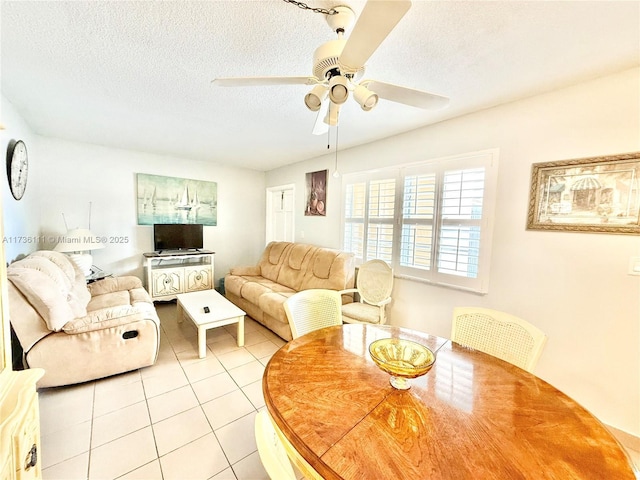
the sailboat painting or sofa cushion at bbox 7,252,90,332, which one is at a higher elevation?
the sailboat painting

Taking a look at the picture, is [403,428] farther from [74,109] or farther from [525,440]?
[74,109]

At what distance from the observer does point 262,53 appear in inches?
59.6

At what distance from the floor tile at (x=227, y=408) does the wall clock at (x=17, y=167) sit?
8.47 feet

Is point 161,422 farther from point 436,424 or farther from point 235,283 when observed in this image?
point 235,283

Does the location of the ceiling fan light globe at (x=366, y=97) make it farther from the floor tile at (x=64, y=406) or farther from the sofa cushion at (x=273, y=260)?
the sofa cushion at (x=273, y=260)

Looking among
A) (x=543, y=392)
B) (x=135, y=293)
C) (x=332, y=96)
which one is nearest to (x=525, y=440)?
(x=543, y=392)

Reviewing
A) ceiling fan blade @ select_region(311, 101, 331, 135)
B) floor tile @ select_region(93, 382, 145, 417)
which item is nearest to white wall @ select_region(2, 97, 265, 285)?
floor tile @ select_region(93, 382, 145, 417)

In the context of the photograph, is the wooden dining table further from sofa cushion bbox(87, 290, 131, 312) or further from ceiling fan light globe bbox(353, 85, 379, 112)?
sofa cushion bbox(87, 290, 131, 312)

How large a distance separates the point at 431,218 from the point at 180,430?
8.69ft

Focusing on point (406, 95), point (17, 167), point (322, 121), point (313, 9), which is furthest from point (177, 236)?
point (406, 95)

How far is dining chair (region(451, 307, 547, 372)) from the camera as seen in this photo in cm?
131

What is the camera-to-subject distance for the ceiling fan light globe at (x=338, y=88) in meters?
1.06

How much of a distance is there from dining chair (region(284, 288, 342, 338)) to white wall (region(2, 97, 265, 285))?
262 centimetres

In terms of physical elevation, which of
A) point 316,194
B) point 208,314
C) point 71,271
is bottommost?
Result: point 208,314
